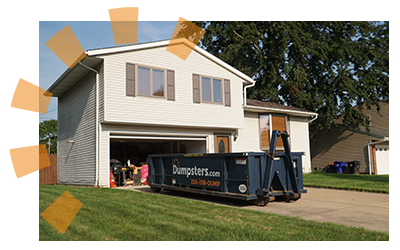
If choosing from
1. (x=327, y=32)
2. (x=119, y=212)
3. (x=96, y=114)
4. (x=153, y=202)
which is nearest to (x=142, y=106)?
(x=96, y=114)

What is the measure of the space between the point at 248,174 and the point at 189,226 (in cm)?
297

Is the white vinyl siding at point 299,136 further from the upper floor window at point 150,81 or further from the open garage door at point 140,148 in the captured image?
the upper floor window at point 150,81

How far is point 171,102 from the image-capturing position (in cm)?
1498

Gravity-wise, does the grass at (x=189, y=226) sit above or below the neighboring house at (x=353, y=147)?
below

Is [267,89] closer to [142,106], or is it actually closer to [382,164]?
[382,164]

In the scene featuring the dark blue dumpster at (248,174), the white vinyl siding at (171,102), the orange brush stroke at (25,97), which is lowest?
the dark blue dumpster at (248,174)

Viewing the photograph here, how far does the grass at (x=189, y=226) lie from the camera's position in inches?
199

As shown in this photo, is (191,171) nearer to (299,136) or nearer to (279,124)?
(279,124)

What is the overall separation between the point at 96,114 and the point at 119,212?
7.65m

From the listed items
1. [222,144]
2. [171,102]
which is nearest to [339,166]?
[222,144]

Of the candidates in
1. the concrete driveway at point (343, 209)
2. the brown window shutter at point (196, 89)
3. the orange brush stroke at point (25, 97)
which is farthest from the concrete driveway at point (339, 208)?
the brown window shutter at point (196, 89)

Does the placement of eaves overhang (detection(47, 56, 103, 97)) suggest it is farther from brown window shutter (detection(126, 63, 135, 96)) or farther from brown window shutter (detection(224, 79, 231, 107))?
brown window shutter (detection(224, 79, 231, 107))

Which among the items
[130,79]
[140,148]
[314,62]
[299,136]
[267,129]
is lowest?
[140,148]

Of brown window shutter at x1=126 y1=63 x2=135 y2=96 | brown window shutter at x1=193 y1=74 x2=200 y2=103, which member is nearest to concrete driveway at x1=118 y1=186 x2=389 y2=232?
brown window shutter at x1=126 y1=63 x2=135 y2=96
